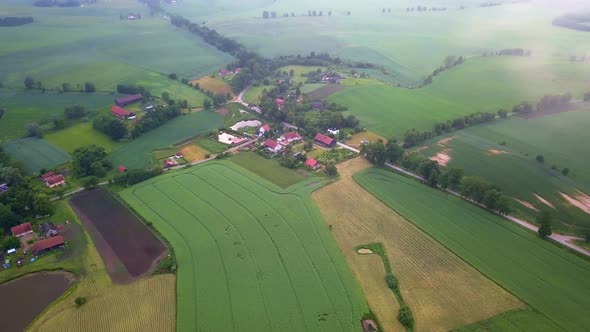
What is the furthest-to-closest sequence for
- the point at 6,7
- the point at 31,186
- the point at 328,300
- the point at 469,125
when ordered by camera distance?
the point at 6,7 → the point at 469,125 → the point at 31,186 → the point at 328,300

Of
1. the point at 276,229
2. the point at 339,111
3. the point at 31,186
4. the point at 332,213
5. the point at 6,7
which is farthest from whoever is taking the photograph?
the point at 6,7

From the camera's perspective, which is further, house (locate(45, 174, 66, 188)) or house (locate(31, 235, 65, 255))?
house (locate(45, 174, 66, 188))

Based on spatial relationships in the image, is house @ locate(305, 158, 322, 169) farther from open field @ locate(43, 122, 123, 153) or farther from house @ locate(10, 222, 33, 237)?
house @ locate(10, 222, 33, 237)

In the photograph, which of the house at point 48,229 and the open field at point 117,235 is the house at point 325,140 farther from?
the house at point 48,229

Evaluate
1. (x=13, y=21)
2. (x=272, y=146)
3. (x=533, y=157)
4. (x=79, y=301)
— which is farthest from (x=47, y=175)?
(x=13, y=21)

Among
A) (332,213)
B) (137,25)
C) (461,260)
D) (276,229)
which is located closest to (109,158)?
(276,229)

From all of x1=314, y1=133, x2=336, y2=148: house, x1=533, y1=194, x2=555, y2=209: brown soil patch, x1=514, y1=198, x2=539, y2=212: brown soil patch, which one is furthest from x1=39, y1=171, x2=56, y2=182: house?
x1=533, y1=194, x2=555, y2=209: brown soil patch

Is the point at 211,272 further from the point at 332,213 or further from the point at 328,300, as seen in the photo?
the point at 332,213

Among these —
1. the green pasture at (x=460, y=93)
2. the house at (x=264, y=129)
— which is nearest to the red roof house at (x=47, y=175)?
the house at (x=264, y=129)
